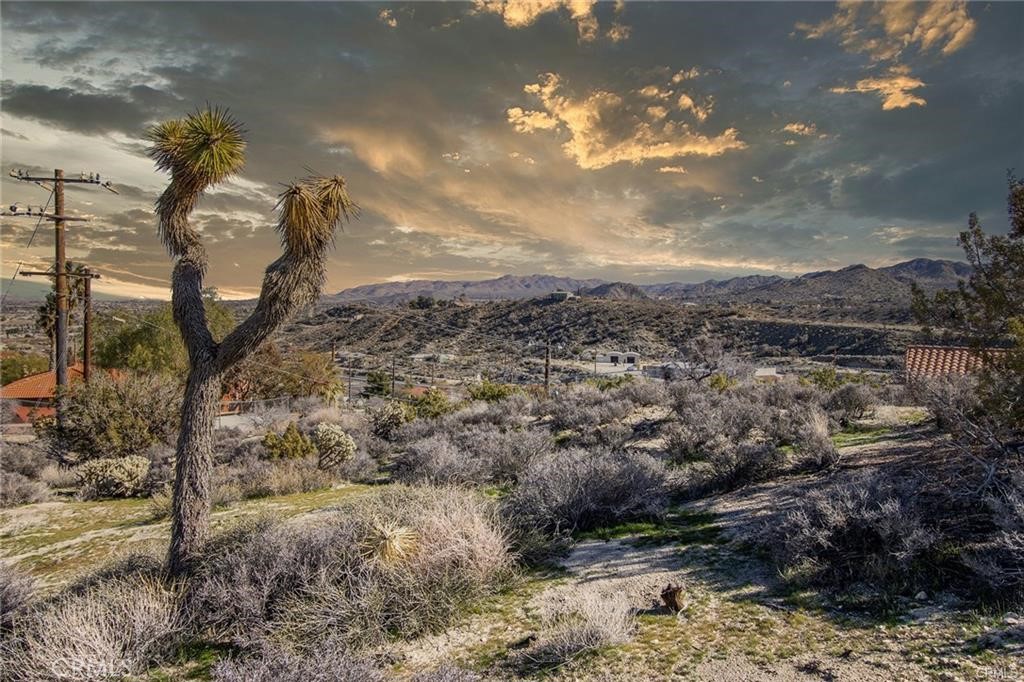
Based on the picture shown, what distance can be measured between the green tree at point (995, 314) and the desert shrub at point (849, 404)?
201 inches

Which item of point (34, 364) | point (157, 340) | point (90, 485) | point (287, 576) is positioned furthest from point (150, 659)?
point (34, 364)

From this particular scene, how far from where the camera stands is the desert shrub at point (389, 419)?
55.6 feet

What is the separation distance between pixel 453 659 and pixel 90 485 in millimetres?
11590

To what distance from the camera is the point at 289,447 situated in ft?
41.0

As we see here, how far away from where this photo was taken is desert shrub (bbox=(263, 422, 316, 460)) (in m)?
12.4

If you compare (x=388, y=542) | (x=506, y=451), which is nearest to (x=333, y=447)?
(x=506, y=451)

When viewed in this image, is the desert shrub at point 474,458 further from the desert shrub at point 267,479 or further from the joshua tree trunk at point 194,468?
the joshua tree trunk at point 194,468

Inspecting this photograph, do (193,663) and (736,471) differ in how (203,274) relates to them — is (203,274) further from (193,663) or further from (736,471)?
(736,471)

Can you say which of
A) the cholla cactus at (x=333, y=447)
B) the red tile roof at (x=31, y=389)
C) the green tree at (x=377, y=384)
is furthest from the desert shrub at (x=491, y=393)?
the red tile roof at (x=31, y=389)

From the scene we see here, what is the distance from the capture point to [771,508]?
6.51m

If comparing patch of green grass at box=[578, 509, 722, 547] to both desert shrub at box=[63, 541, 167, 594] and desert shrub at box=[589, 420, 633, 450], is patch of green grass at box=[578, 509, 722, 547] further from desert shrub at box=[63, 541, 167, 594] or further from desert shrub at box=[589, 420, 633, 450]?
desert shrub at box=[63, 541, 167, 594]

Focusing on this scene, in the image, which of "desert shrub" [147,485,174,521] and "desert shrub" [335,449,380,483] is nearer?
"desert shrub" [147,485,174,521]

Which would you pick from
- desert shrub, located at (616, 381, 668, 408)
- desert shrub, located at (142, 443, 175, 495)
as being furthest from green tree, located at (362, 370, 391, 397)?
desert shrub, located at (616, 381, 668, 408)

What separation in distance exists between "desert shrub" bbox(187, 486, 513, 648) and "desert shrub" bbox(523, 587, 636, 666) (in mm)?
933
